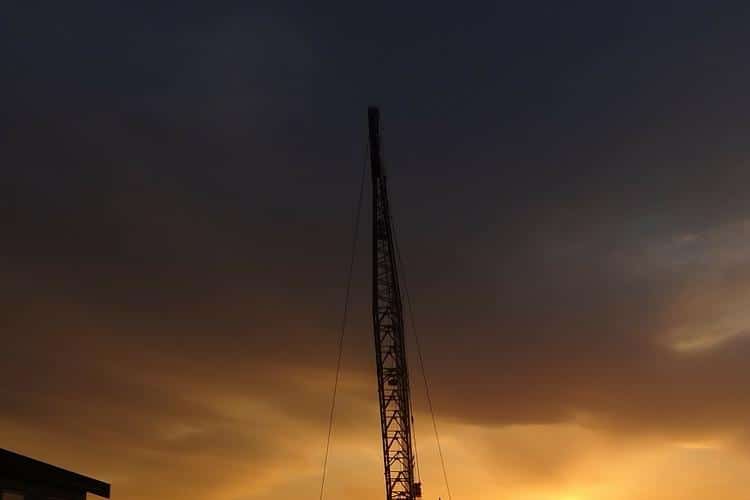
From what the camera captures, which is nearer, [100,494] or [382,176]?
[100,494]

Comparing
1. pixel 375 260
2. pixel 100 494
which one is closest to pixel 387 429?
pixel 375 260

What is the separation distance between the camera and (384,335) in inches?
4306

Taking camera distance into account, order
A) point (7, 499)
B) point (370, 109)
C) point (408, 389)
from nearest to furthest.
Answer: point (7, 499) < point (370, 109) < point (408, 389)

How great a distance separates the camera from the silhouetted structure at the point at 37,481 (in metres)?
44.7

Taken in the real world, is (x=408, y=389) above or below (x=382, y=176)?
below

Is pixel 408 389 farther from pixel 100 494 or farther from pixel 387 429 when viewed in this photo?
pixel 100 494

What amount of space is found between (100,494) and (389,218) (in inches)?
2419

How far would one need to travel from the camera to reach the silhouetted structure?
1759 inches

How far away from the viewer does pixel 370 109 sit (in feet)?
344

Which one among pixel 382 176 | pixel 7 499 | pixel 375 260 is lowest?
pixel 7 499

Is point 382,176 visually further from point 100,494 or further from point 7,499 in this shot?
point 7,499

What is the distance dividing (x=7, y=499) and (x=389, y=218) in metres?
72.2

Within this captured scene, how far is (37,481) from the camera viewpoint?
4831cm

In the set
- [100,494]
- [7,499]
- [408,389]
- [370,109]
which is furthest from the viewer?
[408,389]
